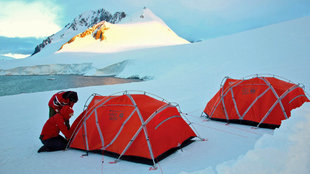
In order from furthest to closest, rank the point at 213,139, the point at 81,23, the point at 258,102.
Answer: the point at 81,23
the point at 258,102
the point at 213,139

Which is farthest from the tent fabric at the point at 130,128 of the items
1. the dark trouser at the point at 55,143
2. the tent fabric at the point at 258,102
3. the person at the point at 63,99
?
the tent fabric at the point at 258,102

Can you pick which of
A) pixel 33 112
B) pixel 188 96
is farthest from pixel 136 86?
pixel 33 112

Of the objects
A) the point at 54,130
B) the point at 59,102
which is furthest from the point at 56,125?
the point at 59,102

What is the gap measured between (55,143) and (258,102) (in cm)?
520

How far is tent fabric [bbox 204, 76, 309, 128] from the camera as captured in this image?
615 centimetres

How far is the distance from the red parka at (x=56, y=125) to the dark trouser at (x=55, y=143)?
0.28ft

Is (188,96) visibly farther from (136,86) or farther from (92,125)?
(92,125)

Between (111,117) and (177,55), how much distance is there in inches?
1124

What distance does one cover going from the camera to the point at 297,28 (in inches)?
940

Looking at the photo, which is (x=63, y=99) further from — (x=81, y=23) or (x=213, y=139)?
(x=81, y=23)

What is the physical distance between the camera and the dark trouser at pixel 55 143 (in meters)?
5.04

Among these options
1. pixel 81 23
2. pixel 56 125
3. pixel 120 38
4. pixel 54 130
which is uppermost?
pixel 81 23

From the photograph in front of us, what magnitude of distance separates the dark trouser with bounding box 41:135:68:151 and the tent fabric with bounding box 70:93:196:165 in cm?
19

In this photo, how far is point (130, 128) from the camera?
4.62m
